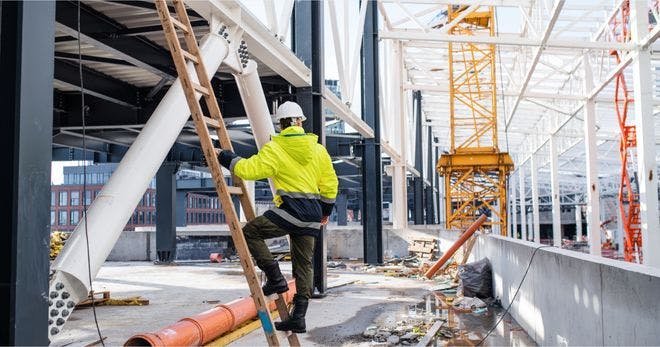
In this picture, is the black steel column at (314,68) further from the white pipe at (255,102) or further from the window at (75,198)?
the window at (75,198)

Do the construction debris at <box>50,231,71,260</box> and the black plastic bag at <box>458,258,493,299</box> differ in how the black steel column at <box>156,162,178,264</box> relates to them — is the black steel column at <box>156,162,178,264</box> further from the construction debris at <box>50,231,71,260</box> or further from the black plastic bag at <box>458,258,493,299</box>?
the black plastic bag at <box>458,258,493,299</box>

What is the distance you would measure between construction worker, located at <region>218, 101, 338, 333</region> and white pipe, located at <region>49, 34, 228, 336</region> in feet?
2.73

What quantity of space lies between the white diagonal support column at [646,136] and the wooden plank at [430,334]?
8.01 meters

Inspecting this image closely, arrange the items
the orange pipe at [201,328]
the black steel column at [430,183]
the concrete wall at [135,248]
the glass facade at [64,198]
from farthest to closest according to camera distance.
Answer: the glass facade at [64,198], the black steel column at [430,183], the concrete wall at [135,248], the orange pipe at [201,328]

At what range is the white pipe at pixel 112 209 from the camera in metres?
3.98

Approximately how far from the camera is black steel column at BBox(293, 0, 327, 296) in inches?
408

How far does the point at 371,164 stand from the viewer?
17344 mm

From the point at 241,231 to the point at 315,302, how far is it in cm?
566

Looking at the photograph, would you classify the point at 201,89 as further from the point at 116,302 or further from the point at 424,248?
the point at 424,248

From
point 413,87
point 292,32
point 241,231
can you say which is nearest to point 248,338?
point 241,231

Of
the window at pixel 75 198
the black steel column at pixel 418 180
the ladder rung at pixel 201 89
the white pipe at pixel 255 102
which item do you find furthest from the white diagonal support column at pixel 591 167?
the window at pixel 75 198

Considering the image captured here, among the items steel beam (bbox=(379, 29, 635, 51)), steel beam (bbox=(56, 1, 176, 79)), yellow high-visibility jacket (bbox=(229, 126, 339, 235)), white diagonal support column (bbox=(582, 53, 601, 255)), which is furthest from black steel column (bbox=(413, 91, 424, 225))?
yellow high-visibility jacket (bbox=(229, 126, 339, 235))

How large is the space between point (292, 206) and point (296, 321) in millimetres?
1025

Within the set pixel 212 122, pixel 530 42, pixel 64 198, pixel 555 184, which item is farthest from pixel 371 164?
pixel 64 198
